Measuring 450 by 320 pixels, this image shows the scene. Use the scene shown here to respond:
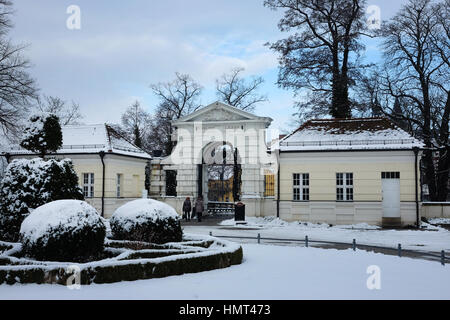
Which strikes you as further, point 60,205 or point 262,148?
point 262,148

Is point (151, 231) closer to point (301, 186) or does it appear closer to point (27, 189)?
point (27, 189)

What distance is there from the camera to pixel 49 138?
1555 centimetres

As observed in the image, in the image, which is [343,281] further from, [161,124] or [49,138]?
[161,124]

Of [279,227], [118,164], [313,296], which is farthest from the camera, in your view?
[118,164]

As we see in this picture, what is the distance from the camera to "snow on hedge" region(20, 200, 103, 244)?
10.7 meters

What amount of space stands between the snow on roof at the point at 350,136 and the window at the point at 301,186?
1727 millimetres

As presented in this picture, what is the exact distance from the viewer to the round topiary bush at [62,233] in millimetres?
10703

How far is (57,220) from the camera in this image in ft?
35.4

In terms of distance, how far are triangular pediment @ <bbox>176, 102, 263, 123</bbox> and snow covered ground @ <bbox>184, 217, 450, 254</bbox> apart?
7.11 meters

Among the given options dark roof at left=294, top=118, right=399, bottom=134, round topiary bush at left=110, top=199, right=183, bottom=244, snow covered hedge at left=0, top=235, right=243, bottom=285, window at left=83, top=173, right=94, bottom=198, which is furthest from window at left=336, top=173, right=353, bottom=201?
window at left=83, top=173, right=94, bottom=198

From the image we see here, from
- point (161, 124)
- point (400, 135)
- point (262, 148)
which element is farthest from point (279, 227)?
point (161, 124)

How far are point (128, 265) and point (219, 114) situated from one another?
21926 mm

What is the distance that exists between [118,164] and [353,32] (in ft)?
68.3
